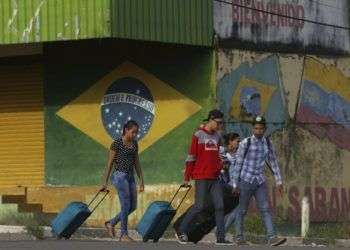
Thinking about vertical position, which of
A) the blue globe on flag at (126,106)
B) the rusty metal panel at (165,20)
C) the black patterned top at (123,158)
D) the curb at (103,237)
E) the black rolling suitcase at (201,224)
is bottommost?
the curb at (103,237)

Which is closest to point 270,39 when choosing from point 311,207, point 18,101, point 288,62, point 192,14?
point 288,62

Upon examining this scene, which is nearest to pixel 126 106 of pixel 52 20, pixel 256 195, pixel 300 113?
Result: pixel 52 20

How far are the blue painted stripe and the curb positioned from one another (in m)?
3.69

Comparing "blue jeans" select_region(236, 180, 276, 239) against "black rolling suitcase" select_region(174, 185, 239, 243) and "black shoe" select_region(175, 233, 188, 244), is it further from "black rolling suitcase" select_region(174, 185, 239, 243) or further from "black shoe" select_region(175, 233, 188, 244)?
"black shoe" select_region(175, 233, 188, 244)

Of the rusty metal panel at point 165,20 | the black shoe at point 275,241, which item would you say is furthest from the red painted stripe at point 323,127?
the black shoe at point 275,241

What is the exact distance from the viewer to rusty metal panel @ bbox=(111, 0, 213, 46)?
17.0 metres

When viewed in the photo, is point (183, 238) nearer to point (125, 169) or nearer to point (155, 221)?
point (155, 221)

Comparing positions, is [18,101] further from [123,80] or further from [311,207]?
[311,207]

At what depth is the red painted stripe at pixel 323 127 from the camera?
776 inches

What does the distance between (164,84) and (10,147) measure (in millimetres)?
3832

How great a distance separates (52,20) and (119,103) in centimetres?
241

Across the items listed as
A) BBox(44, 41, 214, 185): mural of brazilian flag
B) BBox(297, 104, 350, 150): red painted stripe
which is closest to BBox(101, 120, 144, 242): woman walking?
BBox(44, 41, 214, 185): mural of brazilian flag

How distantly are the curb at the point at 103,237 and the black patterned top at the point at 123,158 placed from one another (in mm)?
1841

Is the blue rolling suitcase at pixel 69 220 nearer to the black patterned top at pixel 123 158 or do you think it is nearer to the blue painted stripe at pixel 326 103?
the black patterned top at pixel 123 158
